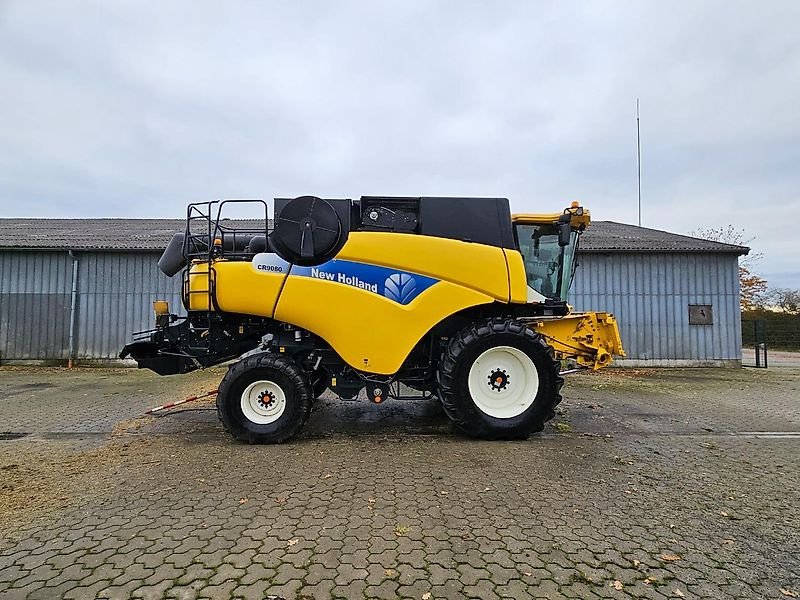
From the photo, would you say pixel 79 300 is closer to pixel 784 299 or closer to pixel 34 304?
pixel 34 304

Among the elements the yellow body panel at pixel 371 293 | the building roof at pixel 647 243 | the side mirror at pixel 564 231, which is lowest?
the yellow body panel at pixel 371 293

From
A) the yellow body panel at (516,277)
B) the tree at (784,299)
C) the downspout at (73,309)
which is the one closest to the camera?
the yellow body panel at (516,277)

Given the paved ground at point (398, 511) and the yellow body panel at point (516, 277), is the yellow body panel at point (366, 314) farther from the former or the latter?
the paved ground at point (398, 511)

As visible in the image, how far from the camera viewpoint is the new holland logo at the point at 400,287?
19.2 feet

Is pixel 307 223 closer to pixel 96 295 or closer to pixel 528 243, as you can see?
pixel 528 243

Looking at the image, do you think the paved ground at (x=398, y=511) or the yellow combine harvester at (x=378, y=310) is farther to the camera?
the yellow combine harvester at (x=378, y=310)

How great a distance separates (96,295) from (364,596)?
15.0 m

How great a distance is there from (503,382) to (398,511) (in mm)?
2666

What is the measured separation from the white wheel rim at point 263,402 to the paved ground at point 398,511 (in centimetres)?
43

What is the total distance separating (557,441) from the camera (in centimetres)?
598

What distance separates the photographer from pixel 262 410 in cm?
589

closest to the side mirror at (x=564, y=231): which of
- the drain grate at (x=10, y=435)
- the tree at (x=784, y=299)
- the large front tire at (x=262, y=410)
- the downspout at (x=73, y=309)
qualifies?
the large front tire at (x=262, y=410)

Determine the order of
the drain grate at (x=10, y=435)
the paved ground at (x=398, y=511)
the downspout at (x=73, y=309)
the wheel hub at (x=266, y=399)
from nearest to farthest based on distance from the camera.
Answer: the paved ground at (x=398, y=511)
the wheel hub at (x=266, y=399)
the drain grate at (x=10, y=435)
the downspout at (x=73, y=309)

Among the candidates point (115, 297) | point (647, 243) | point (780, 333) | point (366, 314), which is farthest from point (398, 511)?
point (780, 333)
